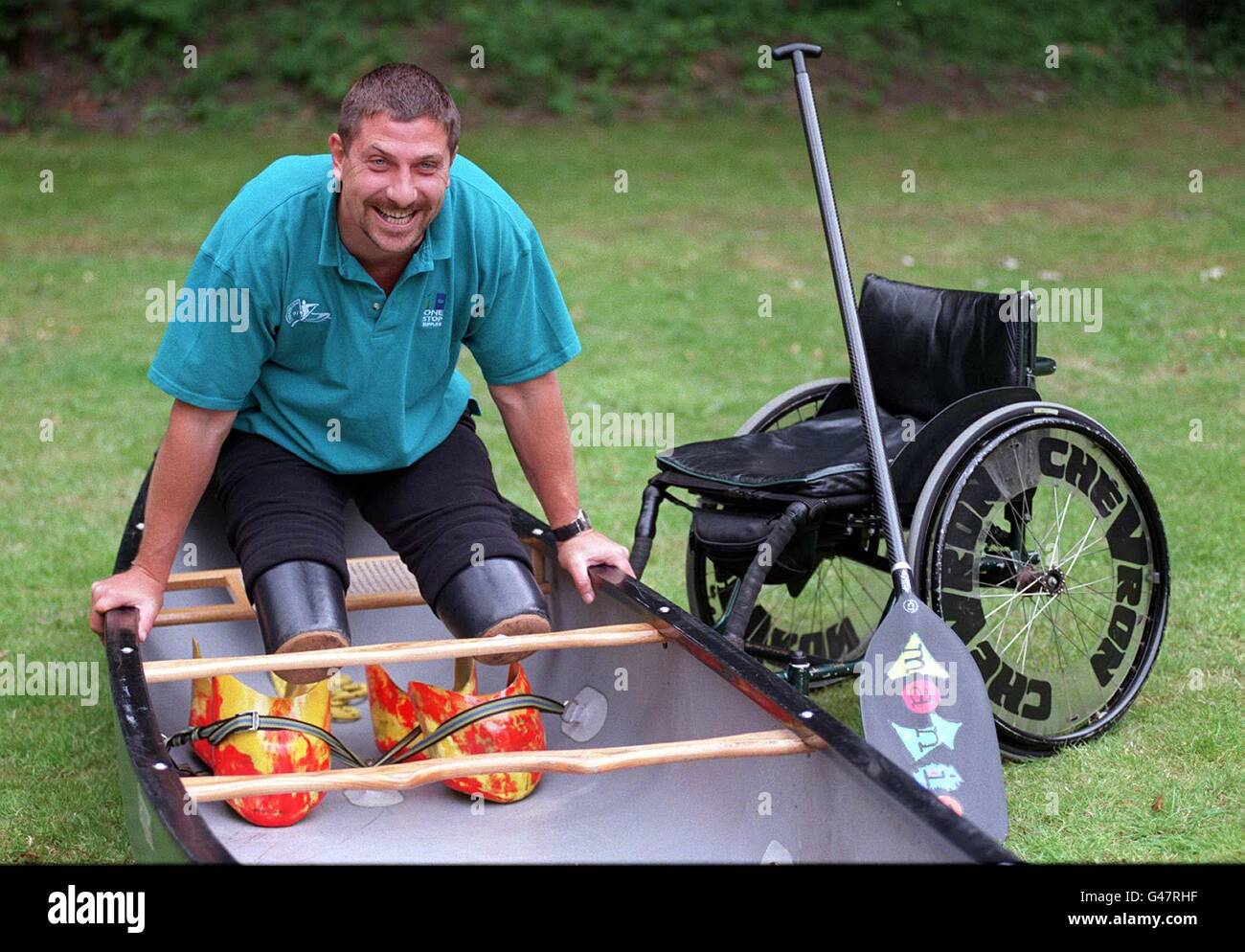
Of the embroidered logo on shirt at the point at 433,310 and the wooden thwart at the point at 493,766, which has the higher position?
the embroidered logo on shirt at the point at 433,310

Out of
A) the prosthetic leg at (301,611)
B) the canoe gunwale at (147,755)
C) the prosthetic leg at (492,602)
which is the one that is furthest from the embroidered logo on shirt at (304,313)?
the canoe gunwale at (147,755)

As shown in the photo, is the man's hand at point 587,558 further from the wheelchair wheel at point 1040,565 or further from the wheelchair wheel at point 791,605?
the wheelchair wheel at point 1040,565

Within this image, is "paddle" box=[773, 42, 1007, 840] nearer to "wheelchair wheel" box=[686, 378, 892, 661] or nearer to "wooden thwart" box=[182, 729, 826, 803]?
"wooden thwart" box=[182, 729, 826, 803]

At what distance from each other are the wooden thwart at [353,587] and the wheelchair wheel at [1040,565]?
1.07m

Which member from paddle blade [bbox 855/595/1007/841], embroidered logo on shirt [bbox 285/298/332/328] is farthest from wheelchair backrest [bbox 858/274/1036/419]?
embroidered logo on shirt [bbox 285/298/332/328]

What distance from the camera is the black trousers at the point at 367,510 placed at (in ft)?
11.8

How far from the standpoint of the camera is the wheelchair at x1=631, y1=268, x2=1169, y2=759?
3799 millimetres

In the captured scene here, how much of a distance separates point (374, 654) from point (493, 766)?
43 centimetres

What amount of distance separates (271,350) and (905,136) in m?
10.6

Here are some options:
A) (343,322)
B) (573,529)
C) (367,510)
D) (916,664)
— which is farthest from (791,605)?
(343,322)

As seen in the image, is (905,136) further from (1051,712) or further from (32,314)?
(1051,712)

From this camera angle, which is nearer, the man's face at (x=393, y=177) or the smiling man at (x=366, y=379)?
the man's face at (x=393, y=177)

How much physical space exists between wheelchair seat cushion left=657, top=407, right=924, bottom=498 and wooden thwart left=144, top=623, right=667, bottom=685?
596 mm
